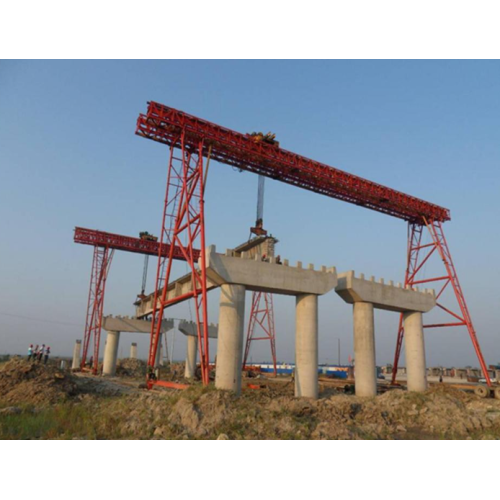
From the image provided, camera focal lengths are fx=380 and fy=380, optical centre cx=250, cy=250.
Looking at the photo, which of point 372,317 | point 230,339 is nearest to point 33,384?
point 230,339

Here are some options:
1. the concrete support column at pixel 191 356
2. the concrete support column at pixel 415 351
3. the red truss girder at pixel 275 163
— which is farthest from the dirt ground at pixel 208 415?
the concrete support column at pixel 191 356

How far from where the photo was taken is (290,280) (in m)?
24.3

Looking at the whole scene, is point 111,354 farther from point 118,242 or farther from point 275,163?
point 275,163

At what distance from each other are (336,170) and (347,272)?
8.07 metres

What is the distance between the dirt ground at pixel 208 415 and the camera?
14.4 meters

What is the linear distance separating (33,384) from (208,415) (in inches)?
470

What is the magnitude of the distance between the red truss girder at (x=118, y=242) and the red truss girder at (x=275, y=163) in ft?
64.0

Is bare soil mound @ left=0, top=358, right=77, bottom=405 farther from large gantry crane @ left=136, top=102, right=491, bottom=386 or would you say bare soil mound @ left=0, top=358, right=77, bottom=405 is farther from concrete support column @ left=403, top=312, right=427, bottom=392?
concrete support column @ left=403, top=312, right=427, bottom=392

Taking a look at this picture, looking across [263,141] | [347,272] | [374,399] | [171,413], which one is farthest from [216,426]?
[263,141]

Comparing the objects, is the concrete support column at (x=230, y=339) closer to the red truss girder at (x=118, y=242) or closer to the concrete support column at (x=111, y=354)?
the red truss girder at (x=118, y=242)

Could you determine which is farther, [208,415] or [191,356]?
[191,356]

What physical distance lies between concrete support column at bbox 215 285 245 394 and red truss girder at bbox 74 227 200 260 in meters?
22.5

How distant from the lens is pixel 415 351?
31016 mm

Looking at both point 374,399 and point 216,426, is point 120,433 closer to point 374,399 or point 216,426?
point 216,426
